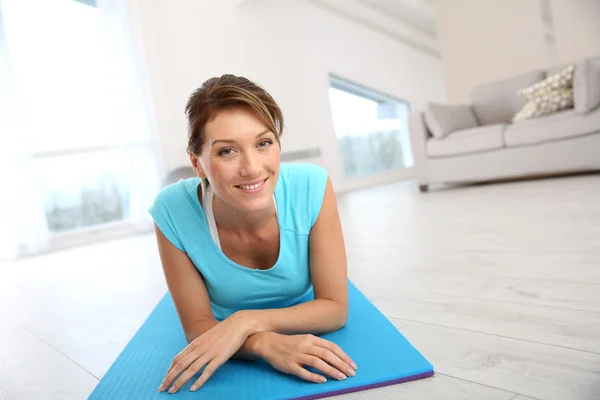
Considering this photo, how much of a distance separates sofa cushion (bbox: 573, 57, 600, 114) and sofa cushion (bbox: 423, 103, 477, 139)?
108cm

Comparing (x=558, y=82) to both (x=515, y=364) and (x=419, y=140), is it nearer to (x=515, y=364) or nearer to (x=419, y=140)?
(x=419, y=140)

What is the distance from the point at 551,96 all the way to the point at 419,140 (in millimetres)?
1129

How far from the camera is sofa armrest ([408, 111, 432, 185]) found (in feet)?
15.1

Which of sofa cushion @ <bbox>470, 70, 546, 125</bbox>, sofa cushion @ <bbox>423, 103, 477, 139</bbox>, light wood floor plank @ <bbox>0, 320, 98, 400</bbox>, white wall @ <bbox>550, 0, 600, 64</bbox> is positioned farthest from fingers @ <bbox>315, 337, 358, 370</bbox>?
white wall @ <bbox>550, 0, 600, 64</bbox>

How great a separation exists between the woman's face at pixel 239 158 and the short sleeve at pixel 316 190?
0.57 feet

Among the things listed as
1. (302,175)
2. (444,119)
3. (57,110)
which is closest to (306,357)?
(302,175)

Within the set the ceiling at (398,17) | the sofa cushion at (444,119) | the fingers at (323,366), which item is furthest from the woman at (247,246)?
the ceiling at (398,17)

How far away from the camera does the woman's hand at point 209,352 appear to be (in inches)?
40.6

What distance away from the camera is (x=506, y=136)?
13.0 ft

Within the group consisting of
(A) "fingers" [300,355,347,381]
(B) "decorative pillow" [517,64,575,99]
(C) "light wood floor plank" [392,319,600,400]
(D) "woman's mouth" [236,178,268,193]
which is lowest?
(C) "light wood floor plank" [392,319,600,400]

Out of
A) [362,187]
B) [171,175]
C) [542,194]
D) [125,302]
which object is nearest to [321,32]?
[362,187]

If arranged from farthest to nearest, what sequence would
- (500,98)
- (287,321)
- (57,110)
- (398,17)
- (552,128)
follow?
(398,17)
(57,110)
(500,98)
(552,128)
(287,321)

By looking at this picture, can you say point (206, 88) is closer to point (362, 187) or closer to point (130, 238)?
point (130, 238)

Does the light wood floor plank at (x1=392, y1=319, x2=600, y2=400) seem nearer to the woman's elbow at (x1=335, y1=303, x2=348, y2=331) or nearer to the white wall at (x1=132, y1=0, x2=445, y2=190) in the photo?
the woman's elbow at (x1=335, y1=303, x2=348, y2=331)
